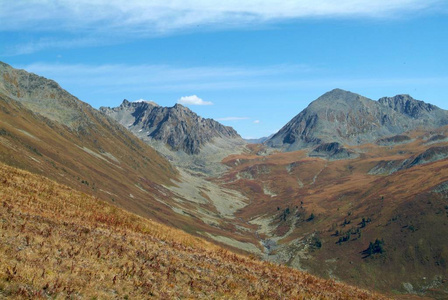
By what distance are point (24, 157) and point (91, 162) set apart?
55.6 metres

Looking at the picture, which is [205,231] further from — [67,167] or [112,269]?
[112,269]

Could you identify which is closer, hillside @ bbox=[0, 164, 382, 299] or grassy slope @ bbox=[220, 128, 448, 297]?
hillside @ bbox=[0, 164, 382, 299]

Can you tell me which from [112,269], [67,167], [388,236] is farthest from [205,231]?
[112,269]

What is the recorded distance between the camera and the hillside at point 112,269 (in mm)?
12836

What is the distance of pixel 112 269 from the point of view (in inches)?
608

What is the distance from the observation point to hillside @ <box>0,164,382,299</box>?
12836 millimetres

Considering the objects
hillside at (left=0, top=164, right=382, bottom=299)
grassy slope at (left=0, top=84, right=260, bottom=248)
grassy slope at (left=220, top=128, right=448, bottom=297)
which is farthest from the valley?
grassy slope at (left=0, top=84, right=260, bottom=248)

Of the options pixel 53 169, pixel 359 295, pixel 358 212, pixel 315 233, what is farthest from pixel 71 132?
pixel 359 295

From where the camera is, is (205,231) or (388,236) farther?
(205,231)

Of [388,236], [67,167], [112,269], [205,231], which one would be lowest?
[205,231]

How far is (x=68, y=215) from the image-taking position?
26.7 metres

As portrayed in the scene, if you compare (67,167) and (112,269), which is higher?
(112,269)

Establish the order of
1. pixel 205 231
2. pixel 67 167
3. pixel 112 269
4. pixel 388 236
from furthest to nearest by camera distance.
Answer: pixel 205 231 → pixel 388 236 → pixel 67 167 → pixel 112 269

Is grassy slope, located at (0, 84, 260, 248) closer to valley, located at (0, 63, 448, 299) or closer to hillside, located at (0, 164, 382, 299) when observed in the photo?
valley, located at (0, 63, 448, 299)
